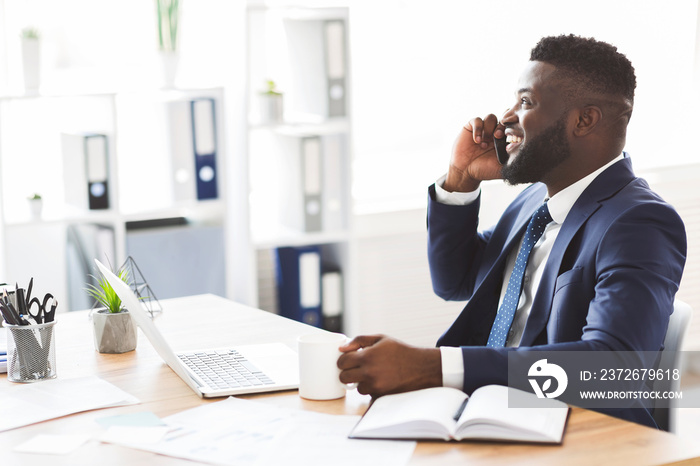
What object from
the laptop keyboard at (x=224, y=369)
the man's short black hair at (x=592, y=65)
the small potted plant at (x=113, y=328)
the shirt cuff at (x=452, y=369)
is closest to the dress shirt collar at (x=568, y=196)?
the man's short black hair at (x=592, y=65)

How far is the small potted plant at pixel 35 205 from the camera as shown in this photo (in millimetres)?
3062

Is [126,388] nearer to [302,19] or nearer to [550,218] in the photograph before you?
[550,218]

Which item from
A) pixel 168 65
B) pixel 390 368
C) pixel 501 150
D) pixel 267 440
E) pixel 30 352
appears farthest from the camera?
pixel 168 65

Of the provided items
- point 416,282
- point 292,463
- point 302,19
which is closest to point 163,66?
point 302,19

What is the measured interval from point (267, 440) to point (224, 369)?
0.37 metres

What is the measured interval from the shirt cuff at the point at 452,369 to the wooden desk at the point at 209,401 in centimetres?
14

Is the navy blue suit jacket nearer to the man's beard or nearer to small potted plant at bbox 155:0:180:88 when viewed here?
the man's beard

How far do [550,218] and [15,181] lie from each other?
202 cm

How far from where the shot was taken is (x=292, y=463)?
4.08 ft

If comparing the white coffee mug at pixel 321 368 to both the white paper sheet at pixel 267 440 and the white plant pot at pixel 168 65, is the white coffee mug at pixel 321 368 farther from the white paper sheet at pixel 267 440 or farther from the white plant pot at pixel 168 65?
the white plant pot at pixel 168 65

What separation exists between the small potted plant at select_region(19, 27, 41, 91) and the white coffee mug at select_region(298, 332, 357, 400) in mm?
1938

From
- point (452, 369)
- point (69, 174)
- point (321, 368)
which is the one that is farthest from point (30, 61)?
point (452, 369)

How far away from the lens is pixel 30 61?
306cm

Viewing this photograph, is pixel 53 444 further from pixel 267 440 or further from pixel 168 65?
pixel 168 65
